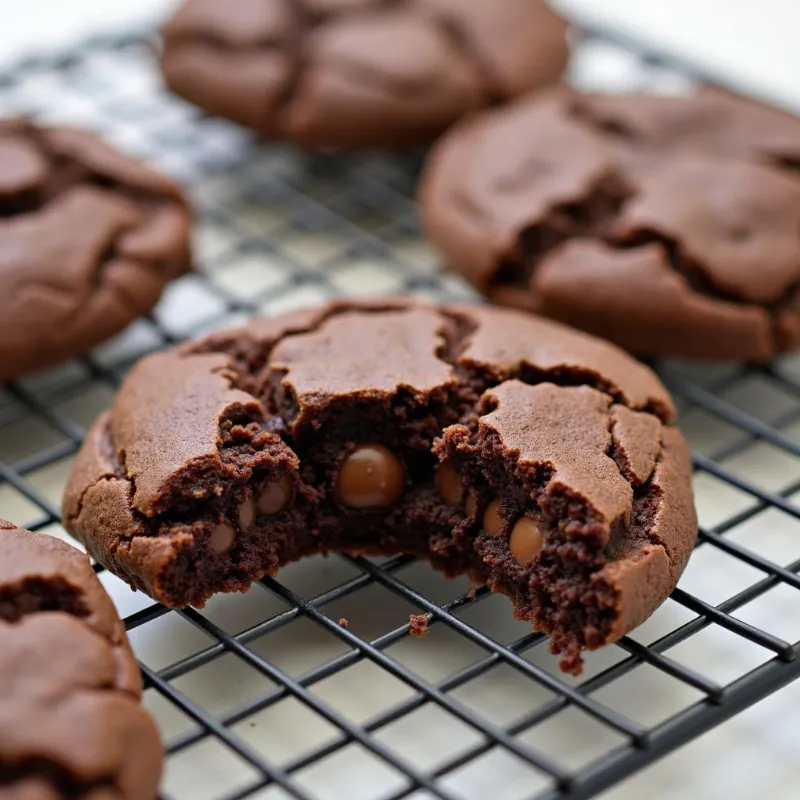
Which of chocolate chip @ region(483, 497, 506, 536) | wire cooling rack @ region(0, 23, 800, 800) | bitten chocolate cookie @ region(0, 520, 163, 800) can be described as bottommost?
wire cooling rack @ region(0, 23, 800, 800)

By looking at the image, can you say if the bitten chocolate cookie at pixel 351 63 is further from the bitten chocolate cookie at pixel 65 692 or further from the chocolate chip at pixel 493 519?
the bitten chocolate cookie at pixel 65 692

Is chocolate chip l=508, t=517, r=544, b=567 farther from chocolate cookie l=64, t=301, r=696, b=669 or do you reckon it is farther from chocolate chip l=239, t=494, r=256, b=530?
chocolate chip l=239, t=494, r=256, b=530

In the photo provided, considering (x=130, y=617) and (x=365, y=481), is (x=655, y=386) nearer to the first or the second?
(x=365, y=481)

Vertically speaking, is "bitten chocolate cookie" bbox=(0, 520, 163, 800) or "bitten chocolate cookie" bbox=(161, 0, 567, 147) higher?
"bitten chocolate cookie" bbox=(161, 0, 567, 147)

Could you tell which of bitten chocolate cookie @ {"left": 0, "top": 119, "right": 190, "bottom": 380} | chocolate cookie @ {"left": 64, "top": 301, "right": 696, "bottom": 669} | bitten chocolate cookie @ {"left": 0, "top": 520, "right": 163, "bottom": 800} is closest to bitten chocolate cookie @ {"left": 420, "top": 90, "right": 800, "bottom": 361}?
chocolate cookie @ {"left": 64, "top": 301, "right": 696, "bottom": 669}

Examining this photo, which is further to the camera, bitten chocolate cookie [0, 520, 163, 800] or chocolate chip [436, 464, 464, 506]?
chocolate chip [436, 464, 464, 506]

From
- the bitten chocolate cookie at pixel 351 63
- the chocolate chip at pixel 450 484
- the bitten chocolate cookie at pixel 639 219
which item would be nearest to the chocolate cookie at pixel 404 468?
the chocolate chip at pixel 450 484
